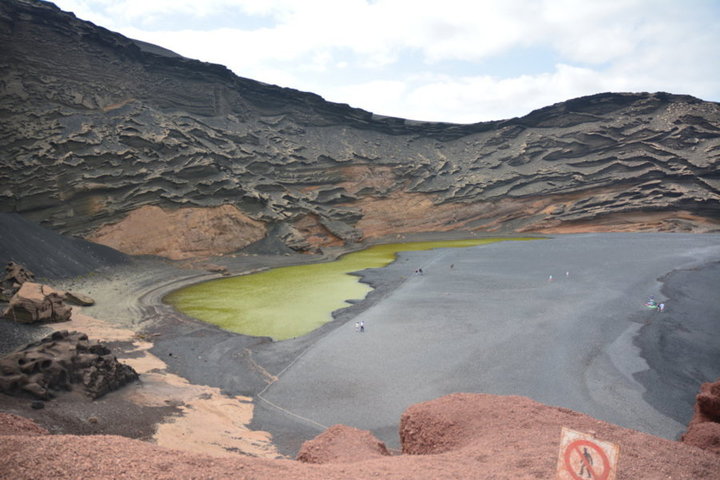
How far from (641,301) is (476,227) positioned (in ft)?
101

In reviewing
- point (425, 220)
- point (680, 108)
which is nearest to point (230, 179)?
point (425, 220)

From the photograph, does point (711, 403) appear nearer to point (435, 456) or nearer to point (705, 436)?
point (705, 436)

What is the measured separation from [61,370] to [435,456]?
25.5 ft

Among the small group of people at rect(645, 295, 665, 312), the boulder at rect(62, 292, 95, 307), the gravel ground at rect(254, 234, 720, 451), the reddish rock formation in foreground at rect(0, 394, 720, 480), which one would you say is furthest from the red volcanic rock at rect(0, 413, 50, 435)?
the small group of people at rect(645, 295, 665, 312)

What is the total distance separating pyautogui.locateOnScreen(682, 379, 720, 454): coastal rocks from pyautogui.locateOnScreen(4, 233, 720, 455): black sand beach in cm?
193

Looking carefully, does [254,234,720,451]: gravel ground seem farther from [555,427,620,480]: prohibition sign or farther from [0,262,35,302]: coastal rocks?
[0,262,35,302]: coastal rocks

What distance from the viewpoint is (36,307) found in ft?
41.5

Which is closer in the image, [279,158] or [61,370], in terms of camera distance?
[61,370]

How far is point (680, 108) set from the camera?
4709 centimetres

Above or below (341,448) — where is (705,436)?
above

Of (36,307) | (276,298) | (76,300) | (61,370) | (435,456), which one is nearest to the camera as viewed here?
(435,456)

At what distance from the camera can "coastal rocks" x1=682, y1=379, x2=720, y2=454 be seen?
5664mm

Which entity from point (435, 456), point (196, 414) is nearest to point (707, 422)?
point (435, 456)

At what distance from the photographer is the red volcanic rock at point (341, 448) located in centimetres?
550
